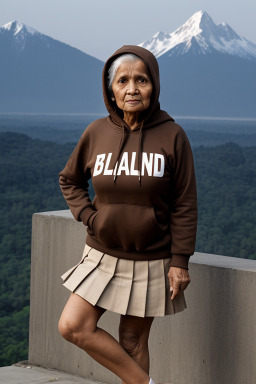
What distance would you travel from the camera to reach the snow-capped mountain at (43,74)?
3881 cm

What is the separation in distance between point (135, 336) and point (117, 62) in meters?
1.02

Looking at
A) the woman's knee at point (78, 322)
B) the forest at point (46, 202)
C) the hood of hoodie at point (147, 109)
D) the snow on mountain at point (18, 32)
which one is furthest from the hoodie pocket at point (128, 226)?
the snow on mountain at point (18, 32)

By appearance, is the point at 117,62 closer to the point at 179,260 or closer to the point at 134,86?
the point at 134,86

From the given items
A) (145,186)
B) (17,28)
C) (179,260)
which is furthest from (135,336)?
(17,28)

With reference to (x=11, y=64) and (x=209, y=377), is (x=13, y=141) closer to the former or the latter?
(x=11, y=64)

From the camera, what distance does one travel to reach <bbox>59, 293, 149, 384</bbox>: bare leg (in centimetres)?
272

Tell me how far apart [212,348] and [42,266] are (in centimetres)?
121

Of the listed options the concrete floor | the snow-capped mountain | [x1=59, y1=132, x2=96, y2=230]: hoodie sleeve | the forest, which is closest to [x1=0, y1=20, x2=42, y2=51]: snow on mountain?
the snow-capped mountain

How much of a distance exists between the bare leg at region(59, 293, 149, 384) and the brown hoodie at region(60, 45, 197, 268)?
0.76 ft

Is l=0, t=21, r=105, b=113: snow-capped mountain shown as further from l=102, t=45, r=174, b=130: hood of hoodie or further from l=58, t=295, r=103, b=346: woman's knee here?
l=58, t=295, r=103, b=346: woman's knee

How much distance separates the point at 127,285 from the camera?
109 inches

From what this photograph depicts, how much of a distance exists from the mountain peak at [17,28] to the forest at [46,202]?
8537 mm

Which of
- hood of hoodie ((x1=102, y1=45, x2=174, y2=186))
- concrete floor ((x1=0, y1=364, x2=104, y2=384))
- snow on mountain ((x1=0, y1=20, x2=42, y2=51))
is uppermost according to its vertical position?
snow on mountain ((x1=0, y1=20, x2=42, y2=51))

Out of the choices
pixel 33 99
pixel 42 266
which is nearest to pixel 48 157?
pixel 33 99
